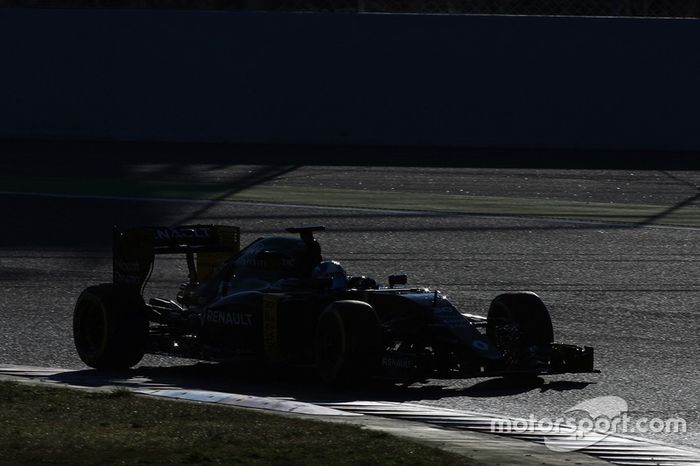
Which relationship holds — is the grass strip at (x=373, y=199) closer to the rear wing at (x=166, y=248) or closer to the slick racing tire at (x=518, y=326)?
the rear wing at (x=166, y=248)

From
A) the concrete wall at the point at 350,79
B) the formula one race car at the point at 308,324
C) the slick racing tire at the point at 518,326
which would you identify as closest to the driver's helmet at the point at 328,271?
the formula one race car at the point at 308,324

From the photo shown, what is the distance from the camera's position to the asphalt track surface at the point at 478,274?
816 centimetres

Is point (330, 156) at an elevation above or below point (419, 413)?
above

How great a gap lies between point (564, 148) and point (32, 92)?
736 cm

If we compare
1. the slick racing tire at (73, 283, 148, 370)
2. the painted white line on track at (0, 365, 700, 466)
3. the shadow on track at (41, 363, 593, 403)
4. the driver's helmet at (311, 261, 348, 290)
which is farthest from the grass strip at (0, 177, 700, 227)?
the painted white line on track at (0, 365, 700, 466)

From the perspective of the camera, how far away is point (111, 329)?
8.74 meters

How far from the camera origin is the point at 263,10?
69.8ft

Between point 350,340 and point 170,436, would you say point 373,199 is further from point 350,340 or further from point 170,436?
point 170,436

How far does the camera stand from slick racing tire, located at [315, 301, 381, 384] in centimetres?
800

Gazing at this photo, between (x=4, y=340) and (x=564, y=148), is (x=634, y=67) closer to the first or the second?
(x=564, y=148)

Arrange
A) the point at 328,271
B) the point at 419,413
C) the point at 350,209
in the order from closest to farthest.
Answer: the point at 419,413, the point at 328,271, the point at 350,209

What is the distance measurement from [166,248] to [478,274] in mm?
3481

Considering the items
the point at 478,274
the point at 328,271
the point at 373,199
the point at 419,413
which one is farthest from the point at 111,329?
the point at 373,199

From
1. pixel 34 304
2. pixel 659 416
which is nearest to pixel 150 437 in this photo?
pixel 659 416
